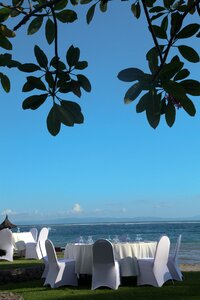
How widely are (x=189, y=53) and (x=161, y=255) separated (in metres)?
6.76

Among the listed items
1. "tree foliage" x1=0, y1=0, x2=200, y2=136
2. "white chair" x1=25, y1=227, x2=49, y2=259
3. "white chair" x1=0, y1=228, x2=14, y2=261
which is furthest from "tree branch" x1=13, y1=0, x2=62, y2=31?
"white chair" x1=25, y1=227, x2=49, y2=259

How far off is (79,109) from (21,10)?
600 mm

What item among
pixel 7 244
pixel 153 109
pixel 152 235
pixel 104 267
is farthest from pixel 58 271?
pixel 152 235

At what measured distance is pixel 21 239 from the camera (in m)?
14.2

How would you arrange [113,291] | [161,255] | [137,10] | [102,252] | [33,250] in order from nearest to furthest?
[137,10], [113,291], [102,252], [161,255], [33,250]

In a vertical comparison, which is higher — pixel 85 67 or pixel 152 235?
pixel 85 67

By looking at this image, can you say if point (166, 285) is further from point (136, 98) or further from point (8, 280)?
point (136, 98)

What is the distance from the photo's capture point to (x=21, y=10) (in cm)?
172

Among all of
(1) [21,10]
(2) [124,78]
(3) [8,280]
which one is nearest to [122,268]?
(3) [8,280]

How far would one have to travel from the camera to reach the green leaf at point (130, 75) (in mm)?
1067

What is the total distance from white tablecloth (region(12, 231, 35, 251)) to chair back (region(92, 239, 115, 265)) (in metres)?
6.43

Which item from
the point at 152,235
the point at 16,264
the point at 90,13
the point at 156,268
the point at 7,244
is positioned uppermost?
the point at 90,13

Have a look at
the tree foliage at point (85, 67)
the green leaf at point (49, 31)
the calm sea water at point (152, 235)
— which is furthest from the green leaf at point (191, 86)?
the calm sea water at point (152, 235)

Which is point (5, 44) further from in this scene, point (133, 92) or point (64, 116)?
point (133, 92)
